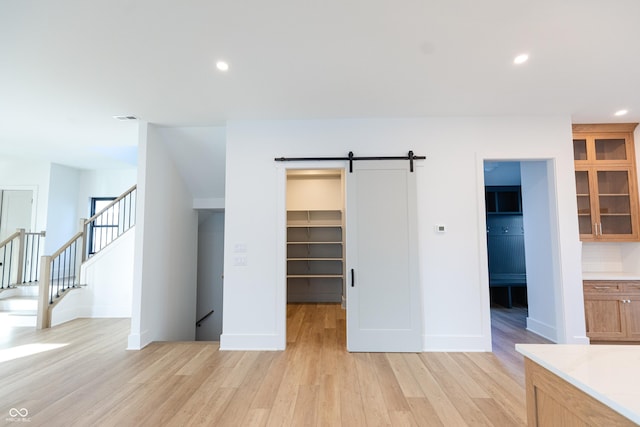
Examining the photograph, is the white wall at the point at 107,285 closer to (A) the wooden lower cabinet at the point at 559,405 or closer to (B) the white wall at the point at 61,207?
(B) the white wall at the point at 61,207

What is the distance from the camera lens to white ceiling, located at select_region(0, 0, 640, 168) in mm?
2080

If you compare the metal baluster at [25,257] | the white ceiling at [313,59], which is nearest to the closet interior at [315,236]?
the white ceiling at [313,59]

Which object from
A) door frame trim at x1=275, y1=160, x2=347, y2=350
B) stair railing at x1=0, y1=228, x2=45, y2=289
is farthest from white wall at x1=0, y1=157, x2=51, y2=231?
door frame trim at x1=275, y1=160, x2=347, y2=350

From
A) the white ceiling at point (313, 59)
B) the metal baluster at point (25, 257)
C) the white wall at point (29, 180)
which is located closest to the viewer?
the white ceiling at point (313, 59)

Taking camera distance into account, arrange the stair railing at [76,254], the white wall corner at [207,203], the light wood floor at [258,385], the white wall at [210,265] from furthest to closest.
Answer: the white wall at [210,265] → the white wall corner at [207,203] → the stair railing at [76,254] → the light wood floor at [258,385]

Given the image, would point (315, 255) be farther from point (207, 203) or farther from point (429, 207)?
point (429, 207)

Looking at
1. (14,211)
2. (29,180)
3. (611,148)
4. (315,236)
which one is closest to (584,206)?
(611,148)

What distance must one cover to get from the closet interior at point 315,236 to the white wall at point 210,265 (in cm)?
151

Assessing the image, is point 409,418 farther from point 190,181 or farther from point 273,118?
point 190,181

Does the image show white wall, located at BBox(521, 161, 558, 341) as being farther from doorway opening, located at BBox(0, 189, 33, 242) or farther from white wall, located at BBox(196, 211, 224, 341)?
doorway opening, located at BBox(0, 189, 33, 242)

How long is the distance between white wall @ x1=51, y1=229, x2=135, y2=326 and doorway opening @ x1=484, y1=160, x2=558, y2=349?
251 inches

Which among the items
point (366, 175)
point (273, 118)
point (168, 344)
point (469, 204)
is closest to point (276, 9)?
point (273, 118)

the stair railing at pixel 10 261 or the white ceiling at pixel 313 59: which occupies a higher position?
the white ceiling at pixel 313 59

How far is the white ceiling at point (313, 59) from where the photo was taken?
2.08m
